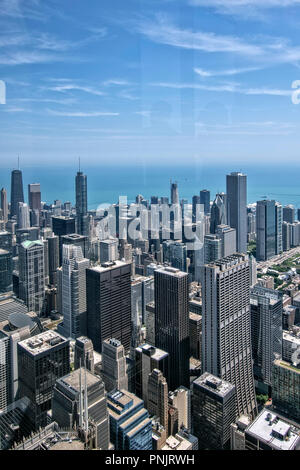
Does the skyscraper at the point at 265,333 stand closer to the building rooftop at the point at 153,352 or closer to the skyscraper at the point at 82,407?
the building rooftop at the point at 153,352

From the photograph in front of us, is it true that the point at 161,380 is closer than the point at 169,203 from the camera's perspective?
Yes

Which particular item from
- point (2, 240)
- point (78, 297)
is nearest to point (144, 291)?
point (78, 297)

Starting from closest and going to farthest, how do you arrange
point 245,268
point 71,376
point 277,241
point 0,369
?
point 71,376 → point 0,369 → point 245,268 → point 277,241

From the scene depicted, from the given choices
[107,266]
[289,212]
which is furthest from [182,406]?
[289,212]

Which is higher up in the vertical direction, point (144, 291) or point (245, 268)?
point (245, 268)

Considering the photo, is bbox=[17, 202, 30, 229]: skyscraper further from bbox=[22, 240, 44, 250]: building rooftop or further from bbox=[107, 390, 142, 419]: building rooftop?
bbox=[107, 390, 142, 419]: building rooftop

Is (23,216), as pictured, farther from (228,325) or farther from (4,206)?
(228,325)

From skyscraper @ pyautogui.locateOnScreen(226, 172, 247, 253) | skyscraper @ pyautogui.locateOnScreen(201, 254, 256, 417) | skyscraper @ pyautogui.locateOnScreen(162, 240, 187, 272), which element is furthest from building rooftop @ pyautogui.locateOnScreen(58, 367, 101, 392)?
skyscraper @ pyautogui.locateOnScreen(226, 172, 247, 253)
